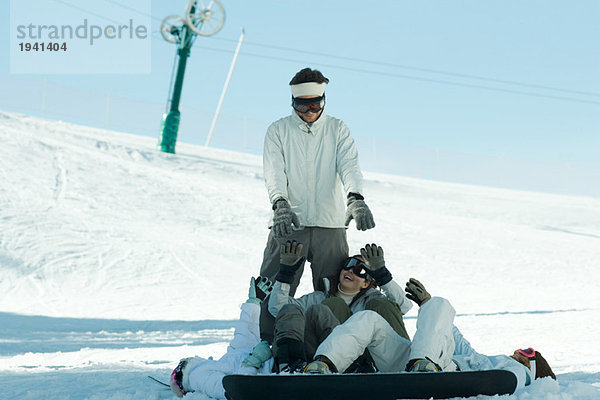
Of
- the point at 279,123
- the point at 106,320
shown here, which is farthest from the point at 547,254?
the point at 279,123

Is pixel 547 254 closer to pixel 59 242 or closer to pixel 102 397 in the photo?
pixel 59 242

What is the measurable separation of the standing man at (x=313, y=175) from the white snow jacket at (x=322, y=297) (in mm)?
188

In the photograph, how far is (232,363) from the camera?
3307 mm

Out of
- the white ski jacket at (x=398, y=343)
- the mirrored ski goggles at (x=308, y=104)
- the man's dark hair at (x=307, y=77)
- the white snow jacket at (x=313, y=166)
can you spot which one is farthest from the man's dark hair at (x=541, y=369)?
the man's dark hair at (x=307, y=77)

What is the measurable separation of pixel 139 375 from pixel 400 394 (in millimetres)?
2105

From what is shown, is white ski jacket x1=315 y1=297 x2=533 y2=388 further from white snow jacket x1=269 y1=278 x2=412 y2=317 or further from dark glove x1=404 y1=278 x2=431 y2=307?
white snow jacket x1=269 y1=278 x2=412 y2=317

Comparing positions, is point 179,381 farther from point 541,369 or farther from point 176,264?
point 176,264

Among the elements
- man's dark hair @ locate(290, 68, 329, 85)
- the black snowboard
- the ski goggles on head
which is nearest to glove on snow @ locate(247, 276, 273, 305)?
the black snowboard

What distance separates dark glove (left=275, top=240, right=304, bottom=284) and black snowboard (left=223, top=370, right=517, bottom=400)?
80 centimetres

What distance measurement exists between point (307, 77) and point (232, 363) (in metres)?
1.66

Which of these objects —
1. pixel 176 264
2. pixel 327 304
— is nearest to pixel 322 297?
pixel 327 304

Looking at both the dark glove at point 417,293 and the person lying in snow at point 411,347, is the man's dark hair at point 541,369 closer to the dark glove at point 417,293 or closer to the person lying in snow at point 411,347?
the person lying in snow at point 411,347

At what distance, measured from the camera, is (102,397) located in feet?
10.6

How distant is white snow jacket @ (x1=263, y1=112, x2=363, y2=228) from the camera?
3709 mm
